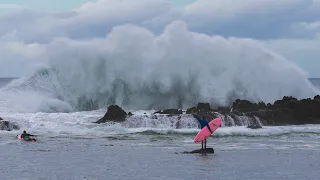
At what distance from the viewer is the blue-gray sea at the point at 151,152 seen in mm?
21500

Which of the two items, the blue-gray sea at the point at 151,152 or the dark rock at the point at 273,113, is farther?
the dark rock at the point at 273,113

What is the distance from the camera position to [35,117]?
1783 inches

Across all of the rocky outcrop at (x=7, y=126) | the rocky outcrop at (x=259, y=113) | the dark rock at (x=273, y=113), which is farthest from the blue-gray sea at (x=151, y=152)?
Result: the dark rock at (x=273, y=113)

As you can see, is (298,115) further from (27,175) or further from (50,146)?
(27,175)

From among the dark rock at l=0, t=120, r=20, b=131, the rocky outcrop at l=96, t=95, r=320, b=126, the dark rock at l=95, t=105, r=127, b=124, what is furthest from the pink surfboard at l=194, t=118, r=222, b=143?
the dark rock at l=0, t=120, r=20, b=131

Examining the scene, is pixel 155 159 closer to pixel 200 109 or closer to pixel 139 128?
pixel 139 128

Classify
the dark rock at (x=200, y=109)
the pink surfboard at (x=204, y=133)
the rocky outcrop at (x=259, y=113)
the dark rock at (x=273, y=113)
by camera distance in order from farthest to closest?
the dark rock at (x=200, y=109), the dark rock at (x=273, y=113), the rocky outcrop at (x=259, y=113), the pink surfboard at (x=204, y=133)

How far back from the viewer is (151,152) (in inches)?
1088

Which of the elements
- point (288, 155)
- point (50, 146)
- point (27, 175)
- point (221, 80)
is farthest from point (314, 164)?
point (221, 80)

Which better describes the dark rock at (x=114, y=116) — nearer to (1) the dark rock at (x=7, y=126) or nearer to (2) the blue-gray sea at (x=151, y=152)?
(2) the blue-gray sea at (x=151, y=152)

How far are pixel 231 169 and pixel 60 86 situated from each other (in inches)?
1569

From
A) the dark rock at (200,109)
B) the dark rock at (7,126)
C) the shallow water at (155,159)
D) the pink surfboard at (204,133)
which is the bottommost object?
the shallow water at (155,159)

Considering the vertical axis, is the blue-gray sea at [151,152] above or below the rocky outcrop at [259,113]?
below

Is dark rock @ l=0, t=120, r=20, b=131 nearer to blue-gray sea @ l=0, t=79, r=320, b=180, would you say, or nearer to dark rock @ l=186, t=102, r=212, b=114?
blue-gray sea @ l=0, t=79, r=320, b=180
